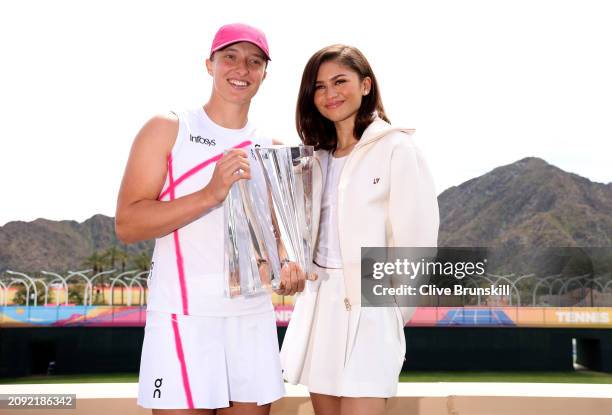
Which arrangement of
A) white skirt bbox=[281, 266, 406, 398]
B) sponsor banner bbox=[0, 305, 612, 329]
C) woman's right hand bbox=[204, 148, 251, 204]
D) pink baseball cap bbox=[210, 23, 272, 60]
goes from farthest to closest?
sponsor banner bbox=[0, 305, 612, 329] → white skirt bbox=[281, 266, 406, 398] → pink baseball cap bbox=[210, 23, 272, 60] → woman's right hand bbox=[204, 148, 251, 204]

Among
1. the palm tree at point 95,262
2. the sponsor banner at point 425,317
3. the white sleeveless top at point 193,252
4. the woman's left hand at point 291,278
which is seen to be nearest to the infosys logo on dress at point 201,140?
the white sleeveless top at point 193,252

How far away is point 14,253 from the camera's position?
78.1 metres

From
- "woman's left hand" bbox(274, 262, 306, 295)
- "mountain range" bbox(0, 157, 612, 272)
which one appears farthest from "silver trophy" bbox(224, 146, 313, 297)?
"mountain range" bbox(0, 157, 612, 272)

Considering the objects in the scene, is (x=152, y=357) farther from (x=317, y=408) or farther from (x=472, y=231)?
(x=472, y=231)

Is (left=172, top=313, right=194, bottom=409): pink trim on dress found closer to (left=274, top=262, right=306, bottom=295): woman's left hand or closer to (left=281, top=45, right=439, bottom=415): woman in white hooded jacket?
(left=274, top=262, right=306, bottom=295): woman's left hand

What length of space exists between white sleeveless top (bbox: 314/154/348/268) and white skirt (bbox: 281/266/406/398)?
44 mm

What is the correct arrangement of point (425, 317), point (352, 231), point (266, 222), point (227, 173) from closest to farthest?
1. point (227, 173)
2. point (266, 222)
3. point (352, 231)
4. point (425, 317)

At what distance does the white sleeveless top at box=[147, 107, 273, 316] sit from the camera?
2168 mm

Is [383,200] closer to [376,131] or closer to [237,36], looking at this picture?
[376,131]

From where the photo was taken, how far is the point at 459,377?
22312 mm

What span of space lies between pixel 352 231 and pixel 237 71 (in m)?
0.73

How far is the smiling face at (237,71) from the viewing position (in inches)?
91.1

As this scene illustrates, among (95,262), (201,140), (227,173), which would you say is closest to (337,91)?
(201,140)

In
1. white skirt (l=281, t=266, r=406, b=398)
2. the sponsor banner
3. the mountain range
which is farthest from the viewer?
the mountain range
